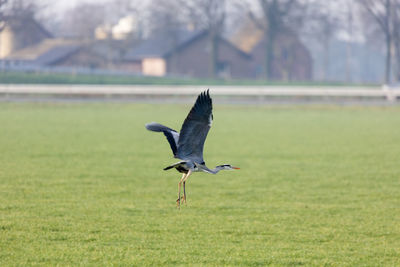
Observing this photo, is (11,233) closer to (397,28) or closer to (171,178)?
(171,178)

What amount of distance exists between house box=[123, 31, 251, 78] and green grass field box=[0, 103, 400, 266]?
2385 inches

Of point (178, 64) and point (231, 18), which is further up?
point (231, 18)

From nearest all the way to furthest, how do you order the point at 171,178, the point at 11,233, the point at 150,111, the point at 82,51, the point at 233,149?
the point at 11,233
the point at 171,178
the point at 233,149
the point at 150,111
the point at 82,51

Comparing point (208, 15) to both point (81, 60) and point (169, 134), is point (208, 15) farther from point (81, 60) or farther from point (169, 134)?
point (169, 134)

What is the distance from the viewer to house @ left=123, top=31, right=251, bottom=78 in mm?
81875

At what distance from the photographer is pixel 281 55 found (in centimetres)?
8688

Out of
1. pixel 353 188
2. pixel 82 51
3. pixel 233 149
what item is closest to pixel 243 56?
pixel 82 51

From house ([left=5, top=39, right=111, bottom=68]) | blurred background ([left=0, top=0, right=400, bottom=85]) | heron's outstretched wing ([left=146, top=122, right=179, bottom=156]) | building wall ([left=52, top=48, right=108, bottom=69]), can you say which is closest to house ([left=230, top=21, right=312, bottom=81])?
blurred background ([left=0, top=0, right=400, bottom=85])

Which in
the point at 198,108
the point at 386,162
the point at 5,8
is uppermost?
the point at 5,8

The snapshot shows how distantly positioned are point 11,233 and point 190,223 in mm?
2329

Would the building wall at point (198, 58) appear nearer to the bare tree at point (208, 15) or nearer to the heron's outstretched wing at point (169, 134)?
the bare tree at point (208, 15)

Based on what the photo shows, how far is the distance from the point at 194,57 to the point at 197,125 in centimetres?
7714

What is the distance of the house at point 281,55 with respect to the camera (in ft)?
271

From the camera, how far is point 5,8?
147ft
